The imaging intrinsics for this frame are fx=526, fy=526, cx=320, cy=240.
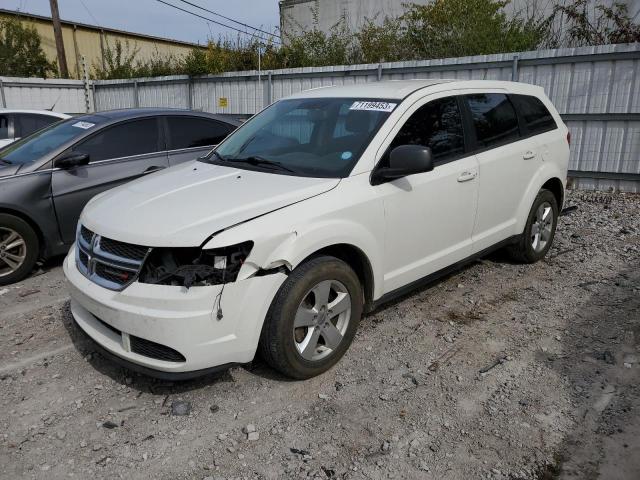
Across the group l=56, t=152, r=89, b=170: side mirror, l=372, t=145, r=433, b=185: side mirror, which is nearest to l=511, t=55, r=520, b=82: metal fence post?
l=372, t=145, r=433, b=185: side mirror

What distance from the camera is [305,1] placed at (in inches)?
786

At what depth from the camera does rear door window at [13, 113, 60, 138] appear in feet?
27.4

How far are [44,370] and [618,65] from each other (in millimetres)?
8787

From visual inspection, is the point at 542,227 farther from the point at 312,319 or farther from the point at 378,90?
the point at 312,319

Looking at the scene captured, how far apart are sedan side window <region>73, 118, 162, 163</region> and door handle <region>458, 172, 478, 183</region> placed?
11.3 feet

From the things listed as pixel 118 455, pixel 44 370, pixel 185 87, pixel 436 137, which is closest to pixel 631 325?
pixel 436 137

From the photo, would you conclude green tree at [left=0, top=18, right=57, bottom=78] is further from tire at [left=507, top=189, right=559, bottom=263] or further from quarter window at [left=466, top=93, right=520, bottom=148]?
tire at [left=507, top=189, right=559, bottom=263]

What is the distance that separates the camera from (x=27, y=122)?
8.41 m

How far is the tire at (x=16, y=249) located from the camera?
4918 mm

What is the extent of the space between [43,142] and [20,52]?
76.7 feet

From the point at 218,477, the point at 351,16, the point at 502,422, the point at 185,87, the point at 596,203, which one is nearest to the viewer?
the point at 218,477

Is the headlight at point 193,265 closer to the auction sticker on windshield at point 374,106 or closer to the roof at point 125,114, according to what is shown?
the auction sticker on windshield at point 374,106

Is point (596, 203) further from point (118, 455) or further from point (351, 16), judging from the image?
point (351, 16)

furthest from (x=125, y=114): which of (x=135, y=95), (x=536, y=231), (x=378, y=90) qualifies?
(x=135, y=95)
